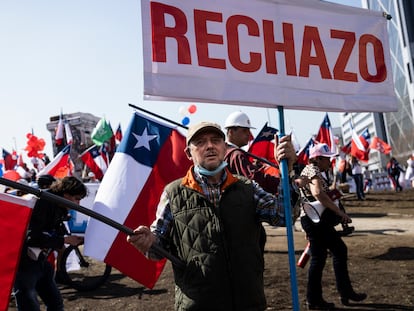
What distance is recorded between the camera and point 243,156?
3918 mm

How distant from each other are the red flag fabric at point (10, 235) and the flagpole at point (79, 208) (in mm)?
1398

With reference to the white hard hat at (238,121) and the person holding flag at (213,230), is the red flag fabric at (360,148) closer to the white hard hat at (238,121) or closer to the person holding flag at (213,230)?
the white hard hat at (238,121)

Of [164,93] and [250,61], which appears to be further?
[250,61]

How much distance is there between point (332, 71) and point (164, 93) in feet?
4.35

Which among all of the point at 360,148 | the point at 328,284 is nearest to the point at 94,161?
the point at 360,148

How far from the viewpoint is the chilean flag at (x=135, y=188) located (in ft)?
14.9

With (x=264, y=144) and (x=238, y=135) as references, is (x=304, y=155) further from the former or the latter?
(x=238, y=135)

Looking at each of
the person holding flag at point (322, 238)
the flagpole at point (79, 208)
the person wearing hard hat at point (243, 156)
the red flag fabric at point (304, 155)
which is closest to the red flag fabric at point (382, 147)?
the red flag fabric at point (304, 155)

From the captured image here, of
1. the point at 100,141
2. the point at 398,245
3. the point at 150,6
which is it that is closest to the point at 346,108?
the point at 150,6

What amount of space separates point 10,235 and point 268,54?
2393 millimetres

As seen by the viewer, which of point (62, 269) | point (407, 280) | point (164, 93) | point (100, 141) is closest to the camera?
point (164, 93)

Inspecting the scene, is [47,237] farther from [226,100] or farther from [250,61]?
[250,61]

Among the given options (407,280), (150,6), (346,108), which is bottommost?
(407,280)

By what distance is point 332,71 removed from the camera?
3.34 m
